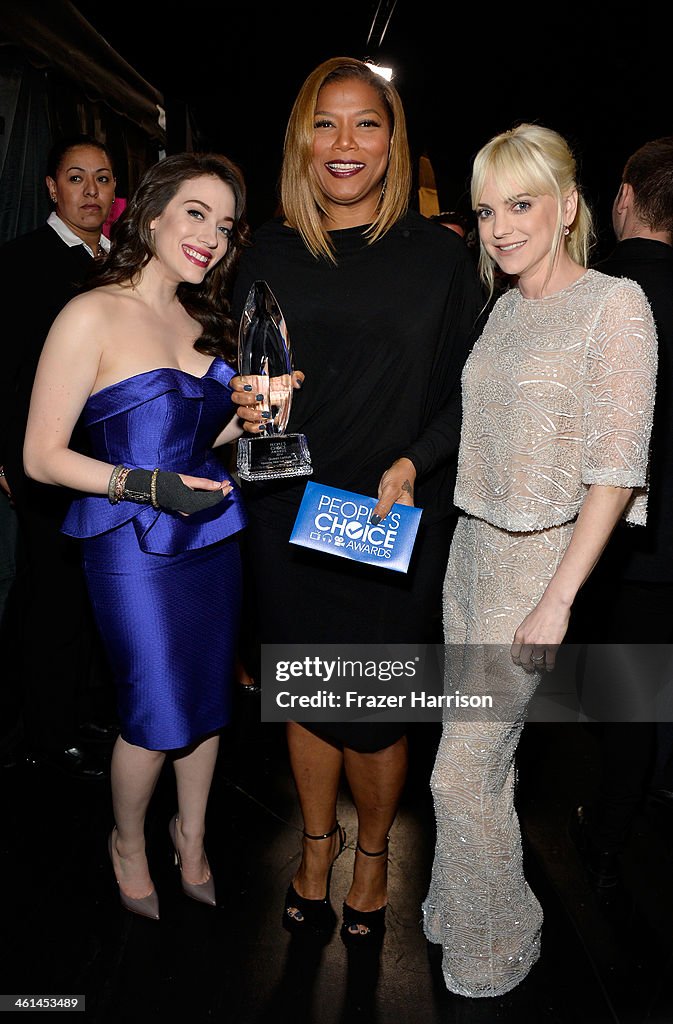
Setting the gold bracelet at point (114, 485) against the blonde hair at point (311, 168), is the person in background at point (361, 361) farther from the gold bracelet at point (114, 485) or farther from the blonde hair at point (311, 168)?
the gold bracelet at point (114, 485)

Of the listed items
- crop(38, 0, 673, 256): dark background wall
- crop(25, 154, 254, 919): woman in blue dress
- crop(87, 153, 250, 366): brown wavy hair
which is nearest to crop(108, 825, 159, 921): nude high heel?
crop(25, 154, 254, 919): woman in blue dress

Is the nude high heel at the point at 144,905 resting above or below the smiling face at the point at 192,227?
below

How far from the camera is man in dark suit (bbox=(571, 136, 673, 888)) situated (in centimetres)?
216

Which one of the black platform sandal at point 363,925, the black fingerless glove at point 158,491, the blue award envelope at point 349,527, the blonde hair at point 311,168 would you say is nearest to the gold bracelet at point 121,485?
the black fingerless glove at point 158,491

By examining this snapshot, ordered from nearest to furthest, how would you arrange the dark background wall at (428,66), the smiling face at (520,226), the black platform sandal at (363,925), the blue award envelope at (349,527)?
the smiling face at (520,226) → the blue award envelope at (349,527) → the black platform sandal at (363,925) → the dark background wall at (428,66)

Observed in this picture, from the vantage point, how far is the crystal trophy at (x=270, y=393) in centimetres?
172

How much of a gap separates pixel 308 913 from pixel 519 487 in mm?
1178

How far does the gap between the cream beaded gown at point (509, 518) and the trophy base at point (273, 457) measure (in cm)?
33

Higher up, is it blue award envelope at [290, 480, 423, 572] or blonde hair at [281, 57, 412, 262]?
blonde hair at [281, 57, 412, 262]

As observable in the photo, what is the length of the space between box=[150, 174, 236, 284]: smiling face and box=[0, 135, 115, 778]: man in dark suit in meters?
0.75

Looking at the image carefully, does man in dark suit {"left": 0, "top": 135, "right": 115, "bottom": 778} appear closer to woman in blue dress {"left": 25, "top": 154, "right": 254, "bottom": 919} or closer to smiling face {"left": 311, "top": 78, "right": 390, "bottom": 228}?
woman in blue dress {"left": 25, "top": 154, "right": 254, "bottom": 919}

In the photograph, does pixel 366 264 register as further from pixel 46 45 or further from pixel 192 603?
pixel 46 45

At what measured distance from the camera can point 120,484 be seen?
1.73m

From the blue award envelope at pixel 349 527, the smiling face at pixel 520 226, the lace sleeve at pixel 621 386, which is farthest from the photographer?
the blue award envelope at pixel 349 527
